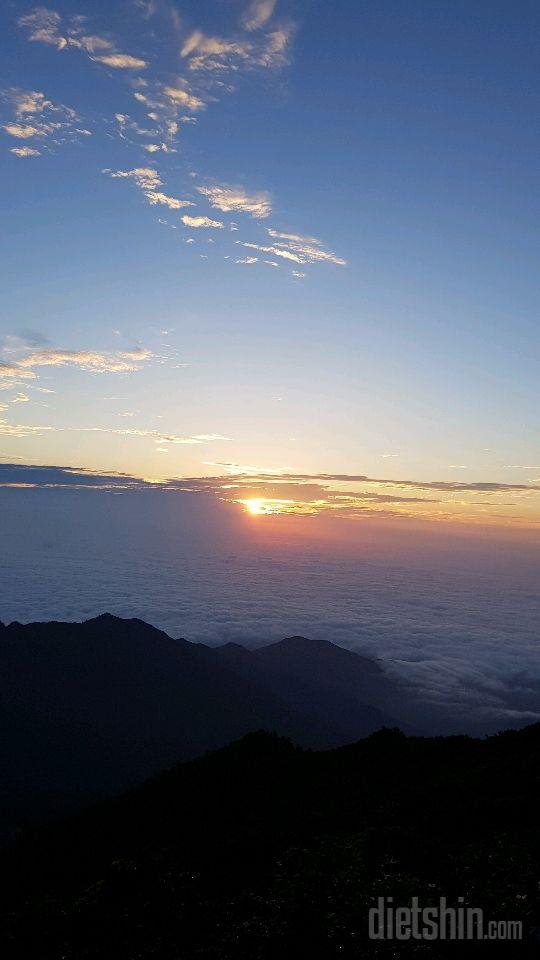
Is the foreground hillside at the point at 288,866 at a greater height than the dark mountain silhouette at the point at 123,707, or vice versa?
the foreground hillside at the point at 288,866

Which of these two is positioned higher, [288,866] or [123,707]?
[288,866]

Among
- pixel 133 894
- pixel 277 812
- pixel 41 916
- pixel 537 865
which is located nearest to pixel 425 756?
pixel 277 812

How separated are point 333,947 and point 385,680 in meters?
170

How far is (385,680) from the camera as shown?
167 m

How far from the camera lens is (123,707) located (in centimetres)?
9694

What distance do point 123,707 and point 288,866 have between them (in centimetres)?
9323

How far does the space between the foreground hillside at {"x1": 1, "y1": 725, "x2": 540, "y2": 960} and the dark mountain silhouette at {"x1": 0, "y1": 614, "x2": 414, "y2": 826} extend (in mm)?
53873

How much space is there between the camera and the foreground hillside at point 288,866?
463 inches

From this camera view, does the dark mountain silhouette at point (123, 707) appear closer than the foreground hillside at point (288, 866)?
No

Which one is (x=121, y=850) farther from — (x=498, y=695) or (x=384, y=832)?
(x=498, y=695)

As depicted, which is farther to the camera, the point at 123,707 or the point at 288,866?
the point at 123,707

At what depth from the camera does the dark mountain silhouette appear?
7444cm

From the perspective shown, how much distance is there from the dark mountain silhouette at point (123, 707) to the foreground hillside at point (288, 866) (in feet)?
177

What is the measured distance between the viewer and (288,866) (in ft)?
47.6
